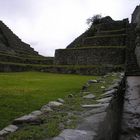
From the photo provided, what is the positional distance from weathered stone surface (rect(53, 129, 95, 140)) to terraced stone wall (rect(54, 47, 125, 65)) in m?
18.6

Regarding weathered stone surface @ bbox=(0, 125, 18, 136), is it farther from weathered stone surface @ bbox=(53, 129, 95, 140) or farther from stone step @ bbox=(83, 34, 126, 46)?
stone step @ bbox=(83, 34, 126, 46)

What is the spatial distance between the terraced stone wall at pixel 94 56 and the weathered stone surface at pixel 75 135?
1863 cm

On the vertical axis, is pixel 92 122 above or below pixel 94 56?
below

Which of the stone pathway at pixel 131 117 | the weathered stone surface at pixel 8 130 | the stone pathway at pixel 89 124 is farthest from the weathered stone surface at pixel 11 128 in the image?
the stone pathway at pixel 131 117

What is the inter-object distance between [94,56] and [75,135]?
64.5ft

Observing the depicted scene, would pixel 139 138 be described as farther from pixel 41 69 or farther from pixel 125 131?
pixel 41 69

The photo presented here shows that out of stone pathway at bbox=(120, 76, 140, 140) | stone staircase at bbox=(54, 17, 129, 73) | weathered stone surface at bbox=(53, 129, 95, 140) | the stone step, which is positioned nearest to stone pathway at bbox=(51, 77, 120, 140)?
weathered stone surface at bbox=(53, 129, 95, 140)

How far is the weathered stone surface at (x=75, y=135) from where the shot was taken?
3.05 meters

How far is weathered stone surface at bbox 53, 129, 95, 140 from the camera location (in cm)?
305

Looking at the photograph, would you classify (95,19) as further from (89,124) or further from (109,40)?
(89,124)

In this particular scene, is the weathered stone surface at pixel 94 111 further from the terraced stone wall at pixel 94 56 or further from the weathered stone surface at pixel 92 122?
the terraced stone wall at pixel 94 56

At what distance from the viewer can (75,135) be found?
3.15 meters

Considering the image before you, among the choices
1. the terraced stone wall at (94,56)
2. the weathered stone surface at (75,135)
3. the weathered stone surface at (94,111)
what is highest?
the terraced stone wall at (94,56)

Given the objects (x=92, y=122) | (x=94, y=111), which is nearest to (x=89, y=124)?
(x=92, y=122)
